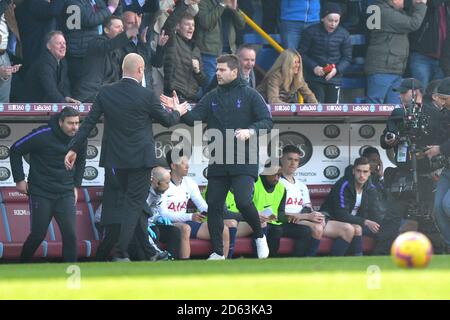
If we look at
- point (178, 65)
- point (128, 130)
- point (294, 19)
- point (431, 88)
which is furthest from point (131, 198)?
point (294, 19)

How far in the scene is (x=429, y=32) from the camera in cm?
1720

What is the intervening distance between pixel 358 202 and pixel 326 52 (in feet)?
6.72

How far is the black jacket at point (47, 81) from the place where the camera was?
48.5 feet

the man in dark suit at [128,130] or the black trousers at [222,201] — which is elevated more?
the man in dark suit at [128,130]

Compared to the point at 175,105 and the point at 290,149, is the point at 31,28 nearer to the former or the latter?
the point at 175,105

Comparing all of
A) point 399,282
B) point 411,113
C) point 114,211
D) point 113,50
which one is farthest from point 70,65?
point 399,282

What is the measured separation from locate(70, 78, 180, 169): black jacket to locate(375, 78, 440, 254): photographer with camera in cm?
314

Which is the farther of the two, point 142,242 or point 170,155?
point 170,155

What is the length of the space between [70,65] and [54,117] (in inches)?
64.6

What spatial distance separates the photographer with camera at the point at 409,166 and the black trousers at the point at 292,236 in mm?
996

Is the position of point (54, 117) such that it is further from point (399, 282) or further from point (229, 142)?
point (399, 282)

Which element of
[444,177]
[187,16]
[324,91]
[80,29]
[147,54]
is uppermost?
[187,16]

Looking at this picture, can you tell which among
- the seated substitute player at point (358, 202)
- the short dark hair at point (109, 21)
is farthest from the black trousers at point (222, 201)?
the short dark hair at point (109, 21)

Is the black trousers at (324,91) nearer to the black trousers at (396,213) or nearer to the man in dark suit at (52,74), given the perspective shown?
the black trousers at (396,213)
